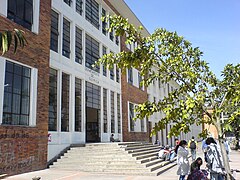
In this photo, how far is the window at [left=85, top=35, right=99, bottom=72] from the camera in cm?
1859

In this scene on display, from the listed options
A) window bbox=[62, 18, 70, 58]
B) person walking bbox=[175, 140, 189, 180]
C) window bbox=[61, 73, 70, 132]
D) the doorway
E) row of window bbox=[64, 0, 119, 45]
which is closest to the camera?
person walking bbox=[175, 140, 189, 180]

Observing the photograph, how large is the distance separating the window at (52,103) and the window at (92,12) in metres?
6.41

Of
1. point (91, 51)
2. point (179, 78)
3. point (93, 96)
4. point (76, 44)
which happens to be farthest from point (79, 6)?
point (179, 78)

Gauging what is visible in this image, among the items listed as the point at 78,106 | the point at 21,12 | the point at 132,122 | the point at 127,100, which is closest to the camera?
the point at 21,12

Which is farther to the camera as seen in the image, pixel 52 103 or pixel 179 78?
pixel 52 103

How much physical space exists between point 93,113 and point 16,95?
27.1 feet

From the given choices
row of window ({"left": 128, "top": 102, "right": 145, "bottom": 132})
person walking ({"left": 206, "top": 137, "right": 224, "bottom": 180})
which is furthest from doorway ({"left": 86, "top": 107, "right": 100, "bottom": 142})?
person walking ({"left": 206, "top": 137, "right": 224, "bottom": 180})

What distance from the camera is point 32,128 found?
1202cm

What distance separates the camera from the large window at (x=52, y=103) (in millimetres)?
13890

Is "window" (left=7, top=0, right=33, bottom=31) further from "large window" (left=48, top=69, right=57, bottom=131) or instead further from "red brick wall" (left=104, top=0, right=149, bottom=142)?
"red brick wall" (left=104, top=0, right=149, bottom=142)

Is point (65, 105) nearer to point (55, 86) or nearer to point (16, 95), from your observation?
point (55, 86)

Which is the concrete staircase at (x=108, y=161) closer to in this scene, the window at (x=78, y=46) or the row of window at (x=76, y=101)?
the row of window at (x=76, y=101)

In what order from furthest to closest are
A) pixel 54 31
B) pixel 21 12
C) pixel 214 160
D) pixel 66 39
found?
pixel 66 39, pixel 54 31, pixel 21 12, pixel 214 160

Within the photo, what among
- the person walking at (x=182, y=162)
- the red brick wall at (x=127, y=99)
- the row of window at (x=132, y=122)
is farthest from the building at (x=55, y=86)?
the person walking at (x=182, y=162)
